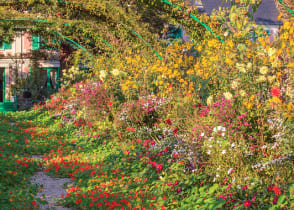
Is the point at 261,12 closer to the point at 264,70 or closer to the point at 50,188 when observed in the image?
the point at 264,70

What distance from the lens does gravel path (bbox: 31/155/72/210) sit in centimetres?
479

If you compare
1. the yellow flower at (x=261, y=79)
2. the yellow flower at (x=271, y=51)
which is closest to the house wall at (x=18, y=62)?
the yellow flower at (x=261, y=79)

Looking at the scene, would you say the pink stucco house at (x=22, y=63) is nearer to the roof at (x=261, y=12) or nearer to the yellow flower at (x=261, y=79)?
the roof at (x=261, y=12)

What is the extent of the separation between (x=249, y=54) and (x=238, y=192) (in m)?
2.08

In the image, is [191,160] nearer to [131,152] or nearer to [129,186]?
[129,186]

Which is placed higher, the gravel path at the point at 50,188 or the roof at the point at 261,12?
the roof at the point at 261,12

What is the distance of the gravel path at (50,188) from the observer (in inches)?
189

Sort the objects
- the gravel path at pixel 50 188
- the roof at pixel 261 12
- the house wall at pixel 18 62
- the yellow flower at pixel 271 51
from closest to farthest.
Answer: the yellow flower at pixel 271 51 < the gravel path at pixel 50 188 < the house wall at pixel 18 62 < the roof at pixel 261 12

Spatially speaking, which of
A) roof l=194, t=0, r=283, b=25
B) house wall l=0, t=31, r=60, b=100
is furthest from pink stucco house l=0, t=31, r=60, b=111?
roof l=194, t=0, r=283, b=25

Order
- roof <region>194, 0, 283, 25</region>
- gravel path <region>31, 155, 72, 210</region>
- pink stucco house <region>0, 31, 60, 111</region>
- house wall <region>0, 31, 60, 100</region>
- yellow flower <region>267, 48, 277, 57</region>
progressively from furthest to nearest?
roof <region>194, 0, 283, 25</region>, house wall <region>0, 31, 60, 100</region>, pink stucco house <region>0, 31, 60, 111</region>, gravel path <region>31, 155, 72, 210</region>, yellow flower <region>267, 48, 277, 57</region>

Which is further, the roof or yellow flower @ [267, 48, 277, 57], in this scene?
the roof

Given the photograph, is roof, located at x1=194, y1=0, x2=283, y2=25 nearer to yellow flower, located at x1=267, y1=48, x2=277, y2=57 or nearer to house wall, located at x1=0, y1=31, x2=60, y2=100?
house wall, located at x1=0, y1=31, x2=60, y2=100

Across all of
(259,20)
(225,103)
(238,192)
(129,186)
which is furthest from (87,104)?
(259,20)

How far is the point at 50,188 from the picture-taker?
5.67 metres
